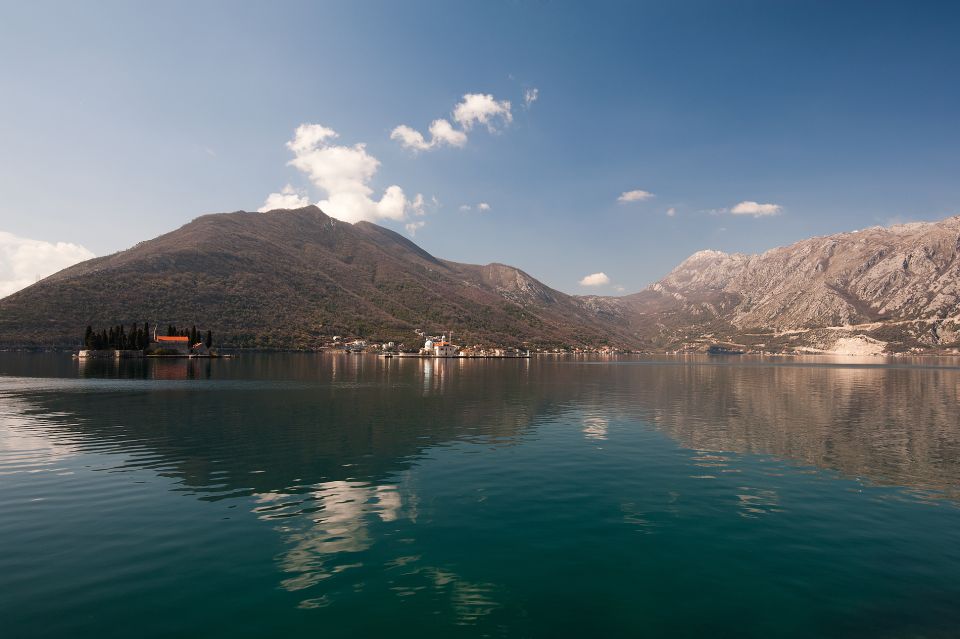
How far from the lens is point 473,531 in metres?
22.1

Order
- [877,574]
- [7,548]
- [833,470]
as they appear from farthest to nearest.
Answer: [833,470] → [7,548] → [877,574]

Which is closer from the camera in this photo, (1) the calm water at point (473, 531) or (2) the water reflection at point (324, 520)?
(1) the calm water at point (473, 531)

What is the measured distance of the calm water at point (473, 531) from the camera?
1483cm

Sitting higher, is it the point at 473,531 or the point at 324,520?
the point at 324,520

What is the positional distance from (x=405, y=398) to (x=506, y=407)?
19.4 meters

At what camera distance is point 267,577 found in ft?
55.9

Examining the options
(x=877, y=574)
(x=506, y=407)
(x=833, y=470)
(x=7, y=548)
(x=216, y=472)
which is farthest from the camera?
(x=506, y=407)

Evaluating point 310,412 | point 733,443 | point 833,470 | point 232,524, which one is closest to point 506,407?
point 310,412

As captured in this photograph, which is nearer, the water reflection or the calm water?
the calm water

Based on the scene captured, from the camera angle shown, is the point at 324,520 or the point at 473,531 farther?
the point at 324,520

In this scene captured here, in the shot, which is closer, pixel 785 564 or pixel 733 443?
pixel 785 564

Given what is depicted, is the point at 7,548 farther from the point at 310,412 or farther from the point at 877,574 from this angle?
the point at 310,412

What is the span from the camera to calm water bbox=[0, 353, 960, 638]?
14.8 metres

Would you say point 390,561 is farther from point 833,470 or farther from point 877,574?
point 833,470
